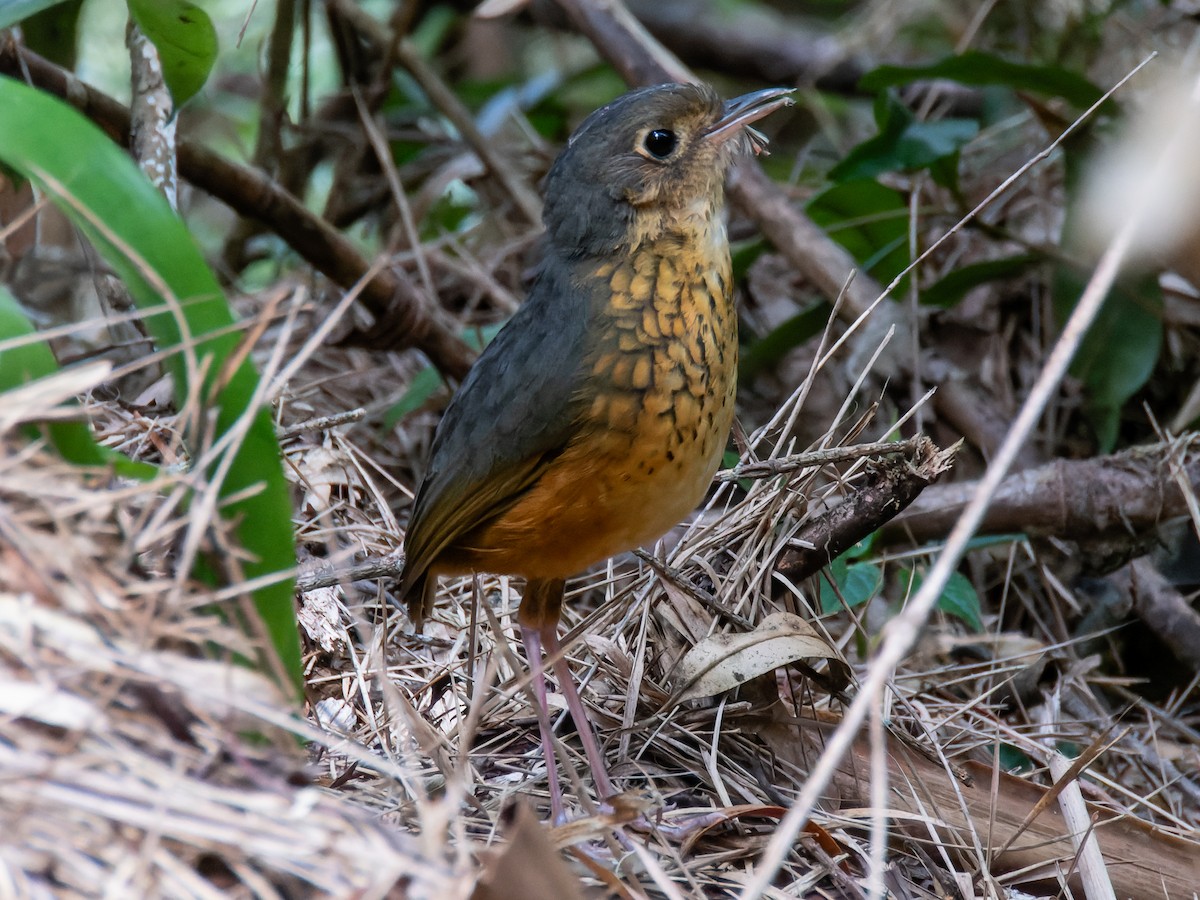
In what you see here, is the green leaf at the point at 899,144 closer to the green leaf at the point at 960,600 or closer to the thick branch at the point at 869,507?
the green leaf at the point at 960,600

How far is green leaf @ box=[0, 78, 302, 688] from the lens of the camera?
6.51 feet

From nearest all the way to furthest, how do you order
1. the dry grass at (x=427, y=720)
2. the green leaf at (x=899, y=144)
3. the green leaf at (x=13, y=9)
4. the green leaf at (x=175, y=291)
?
1. the dry grass at (x=427, y=720)
2. the green leaf at (x=175, y=291)
3. the green leaf at (x=13, y=9)
4. the green leaf at (x=899, y=144)

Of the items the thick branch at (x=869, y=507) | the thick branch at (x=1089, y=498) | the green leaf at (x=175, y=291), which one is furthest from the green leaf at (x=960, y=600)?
the green leaf at (x=175, y=291)

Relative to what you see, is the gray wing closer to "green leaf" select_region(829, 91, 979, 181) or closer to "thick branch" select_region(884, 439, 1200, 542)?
"thick branch" select_region(884, 439, 1200, 542)

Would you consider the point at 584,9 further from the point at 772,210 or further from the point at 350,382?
the point at 350,382

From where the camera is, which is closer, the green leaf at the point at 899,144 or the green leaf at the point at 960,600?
the green leaf at the point at 960,600

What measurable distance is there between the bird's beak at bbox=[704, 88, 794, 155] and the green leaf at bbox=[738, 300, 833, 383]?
156 centimetres

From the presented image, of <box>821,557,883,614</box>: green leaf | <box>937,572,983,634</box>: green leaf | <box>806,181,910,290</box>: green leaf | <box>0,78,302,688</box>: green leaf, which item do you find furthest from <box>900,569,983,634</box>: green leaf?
<box>0,78,302,688</box>: green leaf

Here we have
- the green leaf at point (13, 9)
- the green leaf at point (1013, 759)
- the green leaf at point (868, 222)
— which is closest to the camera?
the green leaf at point (13, 9)

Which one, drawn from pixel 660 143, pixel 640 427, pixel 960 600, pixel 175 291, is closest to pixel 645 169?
pixel 660 143

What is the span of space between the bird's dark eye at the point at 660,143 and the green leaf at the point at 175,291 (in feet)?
4.08

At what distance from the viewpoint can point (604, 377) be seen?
275 centimetres

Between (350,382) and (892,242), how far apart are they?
221 cm

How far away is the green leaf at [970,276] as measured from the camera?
4.49m
